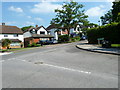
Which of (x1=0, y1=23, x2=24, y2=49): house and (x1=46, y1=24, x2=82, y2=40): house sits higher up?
(x1=46, y1=24, x2=82, y2=40): house

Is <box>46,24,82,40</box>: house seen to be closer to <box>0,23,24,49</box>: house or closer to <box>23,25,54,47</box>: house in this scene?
<box>23,25,54,47</box>: house

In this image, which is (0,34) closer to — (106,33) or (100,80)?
(106,33)

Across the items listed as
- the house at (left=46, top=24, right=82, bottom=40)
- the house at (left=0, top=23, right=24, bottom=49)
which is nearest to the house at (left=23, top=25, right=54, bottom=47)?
the house at (left=0, top=23, right=24, bottom=49)

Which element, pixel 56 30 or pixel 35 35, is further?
pixel 35 35

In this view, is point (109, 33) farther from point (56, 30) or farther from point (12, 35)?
point (12, 35)

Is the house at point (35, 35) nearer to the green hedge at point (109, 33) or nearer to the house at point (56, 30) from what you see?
the house at point (56, 30)

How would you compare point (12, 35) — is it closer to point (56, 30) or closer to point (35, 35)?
point (35, 35)

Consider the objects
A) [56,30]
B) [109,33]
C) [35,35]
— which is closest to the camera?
[109,33]

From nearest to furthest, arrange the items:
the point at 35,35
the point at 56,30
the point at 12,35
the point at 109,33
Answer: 1. the point at 109,33
2. the point at 12,35
3. the point at 56,30
4. the point at 35,35

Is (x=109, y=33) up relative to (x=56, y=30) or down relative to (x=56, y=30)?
down

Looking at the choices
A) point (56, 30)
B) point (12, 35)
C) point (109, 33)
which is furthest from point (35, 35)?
point (109, 33)

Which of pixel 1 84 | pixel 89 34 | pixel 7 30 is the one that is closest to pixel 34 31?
pixel 7 30

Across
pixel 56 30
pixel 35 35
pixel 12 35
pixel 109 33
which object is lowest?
pixel 109 33

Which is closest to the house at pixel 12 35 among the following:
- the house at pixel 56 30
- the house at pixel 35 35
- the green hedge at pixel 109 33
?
the house at pixel 35 35
